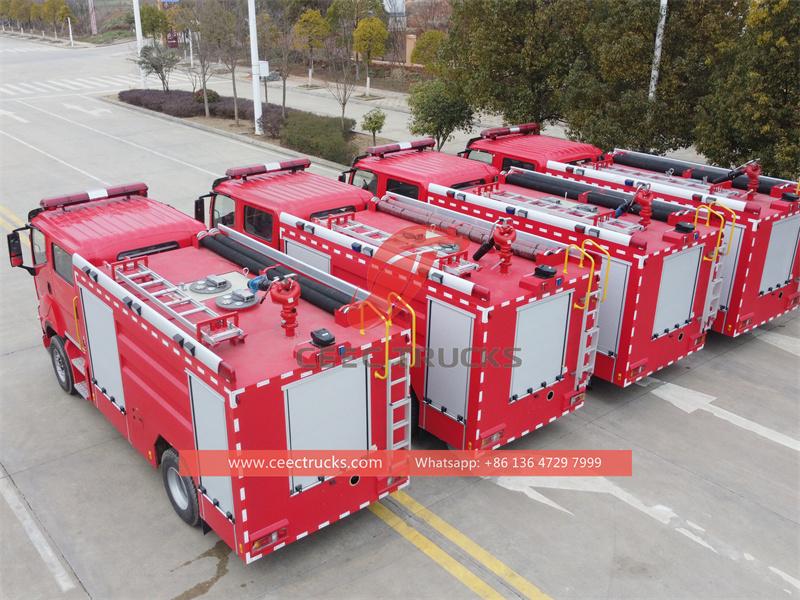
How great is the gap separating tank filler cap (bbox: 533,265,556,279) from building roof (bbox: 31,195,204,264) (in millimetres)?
4242

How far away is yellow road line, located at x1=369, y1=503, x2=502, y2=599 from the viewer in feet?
21.2

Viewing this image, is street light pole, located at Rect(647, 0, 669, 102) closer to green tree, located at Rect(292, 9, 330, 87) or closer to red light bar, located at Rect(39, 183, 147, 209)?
red light bar, located at Rect(39, 183, 147, 209)

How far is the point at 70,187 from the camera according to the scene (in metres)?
19.3

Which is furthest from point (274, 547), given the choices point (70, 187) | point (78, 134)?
point (78, 134)

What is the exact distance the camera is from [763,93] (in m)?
14.0

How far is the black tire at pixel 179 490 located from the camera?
22.4ft

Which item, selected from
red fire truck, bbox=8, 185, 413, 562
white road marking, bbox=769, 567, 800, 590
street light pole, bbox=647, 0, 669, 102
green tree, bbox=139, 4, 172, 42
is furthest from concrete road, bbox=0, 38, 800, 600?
green tree, bbox=139, 4, 172, 42

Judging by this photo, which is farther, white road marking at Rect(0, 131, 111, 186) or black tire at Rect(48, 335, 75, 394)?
white road marking at Rect(0, 131, 111, 186)

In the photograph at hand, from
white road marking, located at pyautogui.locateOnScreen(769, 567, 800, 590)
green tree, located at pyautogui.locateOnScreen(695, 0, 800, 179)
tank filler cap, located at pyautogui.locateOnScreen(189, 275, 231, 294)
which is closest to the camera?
white road marking, located at pyautogui.locateOnScreen(769, 567, 800, 590)

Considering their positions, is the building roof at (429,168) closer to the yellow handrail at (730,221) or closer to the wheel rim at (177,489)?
the yellow handrail at (730,221)

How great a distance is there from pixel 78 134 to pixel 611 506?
25.1 metres

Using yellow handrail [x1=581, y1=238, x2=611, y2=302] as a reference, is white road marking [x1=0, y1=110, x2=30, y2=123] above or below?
below

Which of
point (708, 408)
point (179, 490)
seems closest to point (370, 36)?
point (708, 408)

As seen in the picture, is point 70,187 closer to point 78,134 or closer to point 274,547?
point 78,134
